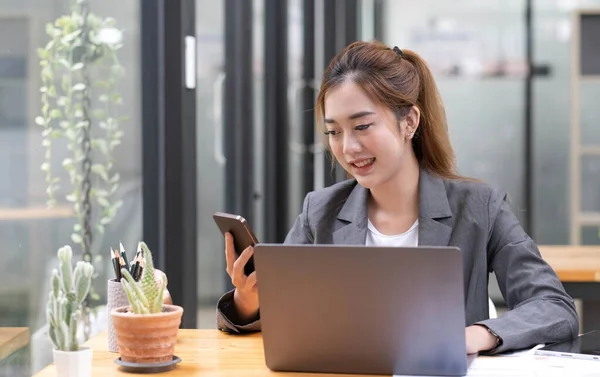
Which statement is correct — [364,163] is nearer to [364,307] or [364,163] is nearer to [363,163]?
[363,163]

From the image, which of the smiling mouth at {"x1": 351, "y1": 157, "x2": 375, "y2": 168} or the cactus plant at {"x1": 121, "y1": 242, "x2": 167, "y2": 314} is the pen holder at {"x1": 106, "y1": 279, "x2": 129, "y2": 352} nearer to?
the cactus plant at {"x1": 121, "y1": 242, "x2": 167, "y2": 314}

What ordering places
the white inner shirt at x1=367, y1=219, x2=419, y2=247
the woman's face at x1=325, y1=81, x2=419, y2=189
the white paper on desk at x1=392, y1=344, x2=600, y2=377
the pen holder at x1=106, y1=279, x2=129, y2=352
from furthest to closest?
the white inner shirt at x1=367, y1=219, x2=419, y2=247 < the woman's face at x1=325, y1=81, x2=419, y2=189 < the pen holder at x1=106, y1=279, x2=129, y2=352 < the white paper on desk at x1=392, y1=344, x2=600, y2=377

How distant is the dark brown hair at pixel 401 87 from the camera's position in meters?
2.13

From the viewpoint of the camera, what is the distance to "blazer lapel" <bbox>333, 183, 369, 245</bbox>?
2176 mm

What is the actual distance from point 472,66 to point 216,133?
3.04 m

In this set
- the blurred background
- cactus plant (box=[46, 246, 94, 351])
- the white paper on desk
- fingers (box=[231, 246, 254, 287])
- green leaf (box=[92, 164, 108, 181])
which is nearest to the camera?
cactus plant (box=[46, 246, 94, 351])

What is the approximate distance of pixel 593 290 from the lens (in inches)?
126

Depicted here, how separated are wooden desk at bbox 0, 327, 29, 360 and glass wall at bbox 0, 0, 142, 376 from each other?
0.04 ft

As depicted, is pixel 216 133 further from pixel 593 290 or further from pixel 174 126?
pixel 593 290

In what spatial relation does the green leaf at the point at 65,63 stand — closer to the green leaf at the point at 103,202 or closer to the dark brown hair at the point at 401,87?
the green leaf at the point at 103,202

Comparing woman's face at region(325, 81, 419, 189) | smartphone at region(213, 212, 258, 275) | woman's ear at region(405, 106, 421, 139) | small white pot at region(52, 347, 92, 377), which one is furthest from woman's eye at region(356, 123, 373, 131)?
small white pot at region(52, 347, 92, 377)

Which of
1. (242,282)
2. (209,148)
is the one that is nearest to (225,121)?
(209,148)

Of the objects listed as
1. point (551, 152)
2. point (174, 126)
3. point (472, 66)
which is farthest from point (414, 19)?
point (174, 126)

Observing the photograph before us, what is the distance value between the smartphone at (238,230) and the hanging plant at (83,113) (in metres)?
0.44
